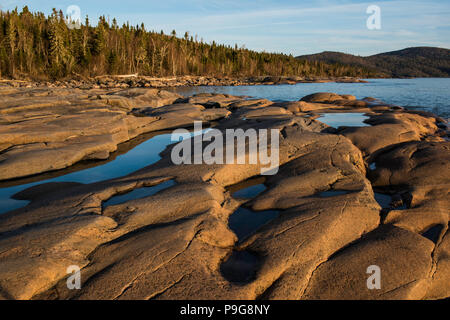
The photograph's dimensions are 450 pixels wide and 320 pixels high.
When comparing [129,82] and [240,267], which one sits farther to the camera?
[129,82]

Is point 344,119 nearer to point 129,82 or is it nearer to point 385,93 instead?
point 385,93

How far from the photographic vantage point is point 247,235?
13.4 ft

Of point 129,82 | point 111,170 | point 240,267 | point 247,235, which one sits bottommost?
point 240,267

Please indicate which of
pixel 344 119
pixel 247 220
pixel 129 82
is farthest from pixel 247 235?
pixel 129 82

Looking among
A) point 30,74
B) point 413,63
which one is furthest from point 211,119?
point 413,63

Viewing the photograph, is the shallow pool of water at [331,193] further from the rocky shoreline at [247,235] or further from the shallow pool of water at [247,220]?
the shallow pool of water at [247,220]

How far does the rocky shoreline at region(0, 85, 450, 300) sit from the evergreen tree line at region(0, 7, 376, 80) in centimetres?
4727

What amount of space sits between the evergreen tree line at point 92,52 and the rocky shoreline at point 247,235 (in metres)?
47.3

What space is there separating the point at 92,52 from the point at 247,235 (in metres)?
58.9

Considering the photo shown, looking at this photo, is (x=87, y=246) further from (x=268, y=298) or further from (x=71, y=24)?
(x=71, y=24)

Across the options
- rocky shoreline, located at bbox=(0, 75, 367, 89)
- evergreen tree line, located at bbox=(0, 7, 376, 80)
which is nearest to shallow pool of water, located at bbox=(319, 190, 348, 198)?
rocky shoreline, located at bbox=(0, 75, 367, 89)

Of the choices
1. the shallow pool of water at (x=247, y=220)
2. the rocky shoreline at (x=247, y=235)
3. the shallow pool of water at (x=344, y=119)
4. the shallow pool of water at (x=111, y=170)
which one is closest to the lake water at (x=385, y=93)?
the shallow pool of water at (x=344, y=119)

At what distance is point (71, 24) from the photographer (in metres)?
54.6
